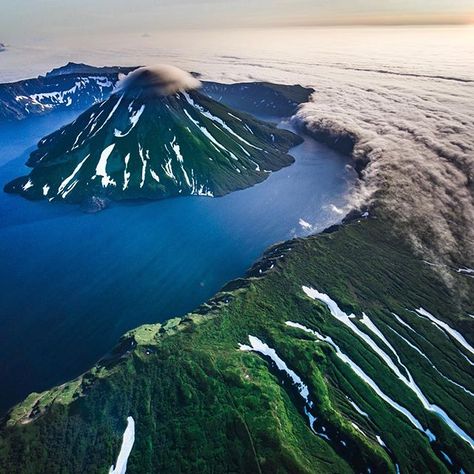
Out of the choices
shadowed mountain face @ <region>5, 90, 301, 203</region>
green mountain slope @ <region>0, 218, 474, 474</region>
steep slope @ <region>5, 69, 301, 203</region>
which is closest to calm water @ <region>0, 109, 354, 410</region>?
steep slope @ <region>5, 69, 301, 203</region>

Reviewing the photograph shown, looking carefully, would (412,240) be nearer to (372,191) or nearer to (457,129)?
(372,191)

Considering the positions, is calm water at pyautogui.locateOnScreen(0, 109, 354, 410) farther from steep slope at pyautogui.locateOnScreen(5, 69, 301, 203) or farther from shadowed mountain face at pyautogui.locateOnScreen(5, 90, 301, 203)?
shadowed mountain face at pyautogui.locateOnScreen(5, 90, 301, 203)

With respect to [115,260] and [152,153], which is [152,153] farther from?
[115,260]

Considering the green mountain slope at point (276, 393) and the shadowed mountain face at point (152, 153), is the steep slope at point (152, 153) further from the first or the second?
the green mountain slope at point (276, 393)

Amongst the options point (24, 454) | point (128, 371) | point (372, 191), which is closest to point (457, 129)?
point (372, 191)

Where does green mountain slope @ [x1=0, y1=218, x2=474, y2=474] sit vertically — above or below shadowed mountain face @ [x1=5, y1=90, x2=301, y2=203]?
above

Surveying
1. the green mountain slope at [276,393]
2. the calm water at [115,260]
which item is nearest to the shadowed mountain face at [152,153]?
the calm water at [115,260]

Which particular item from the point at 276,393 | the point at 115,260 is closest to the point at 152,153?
the point at 115,260
